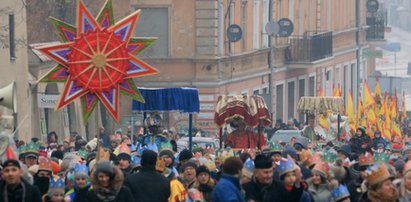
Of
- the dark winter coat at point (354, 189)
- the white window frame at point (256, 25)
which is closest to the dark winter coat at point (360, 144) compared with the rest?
the dark winter coat at point (354, 189)

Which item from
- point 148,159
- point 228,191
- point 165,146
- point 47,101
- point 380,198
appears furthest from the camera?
point 47,101

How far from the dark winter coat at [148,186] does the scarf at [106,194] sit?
53.3 inches

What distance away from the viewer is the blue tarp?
28.9m

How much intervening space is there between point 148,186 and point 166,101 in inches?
423

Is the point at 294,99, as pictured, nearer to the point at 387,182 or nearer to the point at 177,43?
the point at 177,43

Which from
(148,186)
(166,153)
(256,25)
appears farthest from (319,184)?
(256,25)

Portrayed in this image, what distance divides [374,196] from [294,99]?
4653 centimetres

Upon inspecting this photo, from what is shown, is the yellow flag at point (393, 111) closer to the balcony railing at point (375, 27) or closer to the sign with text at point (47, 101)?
the sign with text at point (47, 101)

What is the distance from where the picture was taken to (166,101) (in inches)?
1147

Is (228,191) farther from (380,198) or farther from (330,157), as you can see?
(330,157)

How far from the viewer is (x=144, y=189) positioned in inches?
725

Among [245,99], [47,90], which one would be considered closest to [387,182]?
[245,99]

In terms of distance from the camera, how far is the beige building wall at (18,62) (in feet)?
134

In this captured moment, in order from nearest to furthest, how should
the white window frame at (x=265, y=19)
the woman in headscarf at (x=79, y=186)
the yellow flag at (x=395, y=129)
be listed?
the woman in headscarf at (x=79, y=186)
the yellow flag at (x=395, y=129)
the white window frame at (x=265, y=19)
